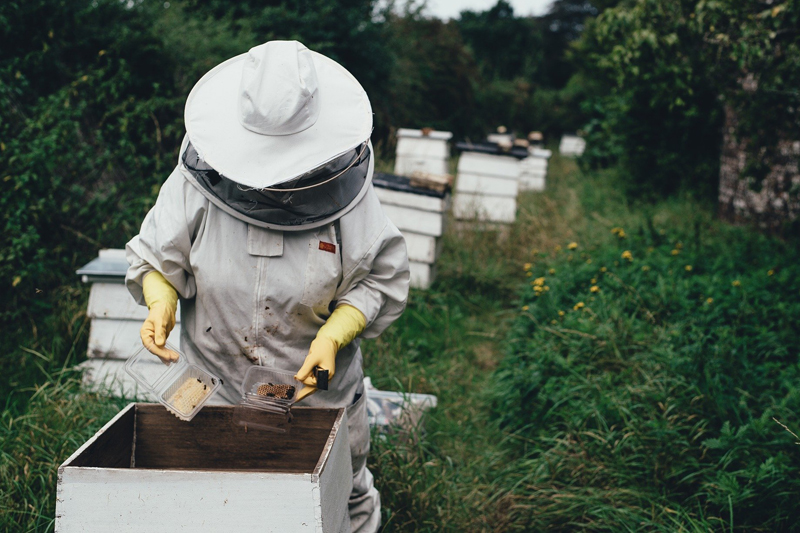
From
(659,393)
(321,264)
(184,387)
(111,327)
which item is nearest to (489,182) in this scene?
(659,393)

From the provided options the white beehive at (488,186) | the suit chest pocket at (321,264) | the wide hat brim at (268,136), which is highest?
the wide hat brim at (268,136)

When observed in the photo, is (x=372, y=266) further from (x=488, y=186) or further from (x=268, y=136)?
(x=488, y=186)

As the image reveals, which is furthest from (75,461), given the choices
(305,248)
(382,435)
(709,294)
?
(709,294)

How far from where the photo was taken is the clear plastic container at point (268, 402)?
1902 millimetres

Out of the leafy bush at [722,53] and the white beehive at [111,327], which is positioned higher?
the leafy bush at [722,53]

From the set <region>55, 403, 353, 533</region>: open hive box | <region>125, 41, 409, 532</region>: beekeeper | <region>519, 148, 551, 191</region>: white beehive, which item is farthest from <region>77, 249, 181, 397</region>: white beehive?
<region>519, 148, 551, 191</region>: white beehive

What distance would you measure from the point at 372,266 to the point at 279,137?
21.2 inches

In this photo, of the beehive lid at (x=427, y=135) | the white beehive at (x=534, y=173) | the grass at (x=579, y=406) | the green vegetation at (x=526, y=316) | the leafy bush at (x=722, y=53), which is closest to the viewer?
the grass at (x=579, y=406)

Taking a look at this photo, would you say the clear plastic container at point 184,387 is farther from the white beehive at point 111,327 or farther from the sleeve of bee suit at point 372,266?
the white beehive at point 111,327

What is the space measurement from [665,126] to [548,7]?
98.4ft

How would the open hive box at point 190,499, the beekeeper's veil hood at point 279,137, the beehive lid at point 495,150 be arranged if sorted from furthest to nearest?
the beehive lid at point 495,150
the beekeeper's veil hood at point 279,137
the open hive box at point 190,499

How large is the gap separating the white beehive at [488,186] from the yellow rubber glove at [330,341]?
A: 15.7 ft

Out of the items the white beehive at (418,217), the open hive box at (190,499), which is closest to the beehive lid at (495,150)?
the white beehive at (418,217)

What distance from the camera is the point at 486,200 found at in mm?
6941
